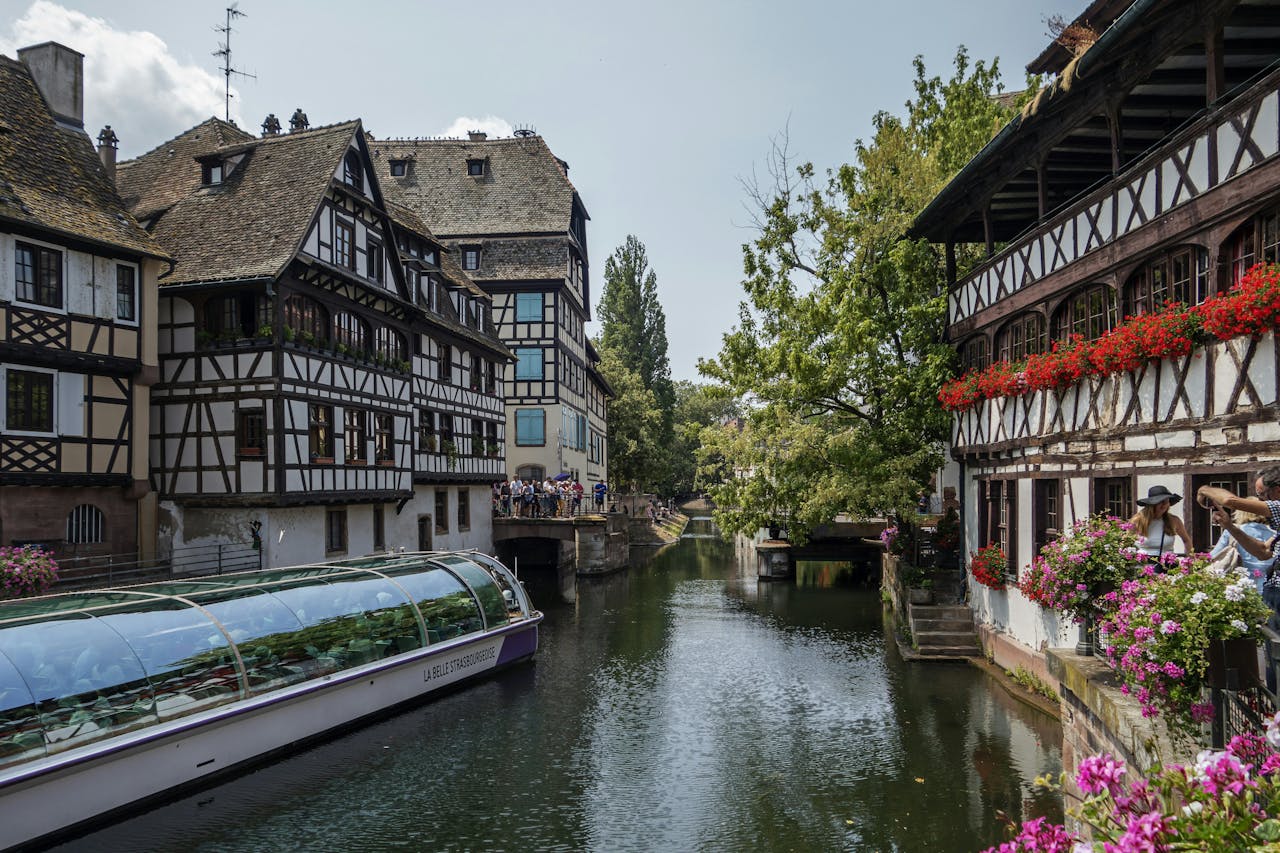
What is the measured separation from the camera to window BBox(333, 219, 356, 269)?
24641mm

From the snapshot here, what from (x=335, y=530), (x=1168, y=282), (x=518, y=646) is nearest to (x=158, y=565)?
(x=335, y=530)

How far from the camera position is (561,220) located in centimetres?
4516

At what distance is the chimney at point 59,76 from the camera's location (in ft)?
74.2

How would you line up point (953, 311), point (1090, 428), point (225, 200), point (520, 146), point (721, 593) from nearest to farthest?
1. point (1090, 428)
2. point (953, 311)
3. point (225, 200)
4. point (721, 593)
5. point (520, 146)

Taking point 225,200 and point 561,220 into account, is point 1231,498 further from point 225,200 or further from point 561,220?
point 561,220

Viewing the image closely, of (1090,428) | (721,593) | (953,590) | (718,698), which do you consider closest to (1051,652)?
(1090,428)

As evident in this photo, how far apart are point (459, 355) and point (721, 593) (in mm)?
12438

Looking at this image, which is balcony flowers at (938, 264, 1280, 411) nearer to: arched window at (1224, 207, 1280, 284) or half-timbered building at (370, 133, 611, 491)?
arched window at (1224, 207, 1280, 284)

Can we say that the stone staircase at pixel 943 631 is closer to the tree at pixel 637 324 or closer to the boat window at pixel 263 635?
the boat window at pixel 263 635

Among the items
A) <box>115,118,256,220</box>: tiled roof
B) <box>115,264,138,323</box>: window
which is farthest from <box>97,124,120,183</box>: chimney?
<box>115,264,138,323</box>: window

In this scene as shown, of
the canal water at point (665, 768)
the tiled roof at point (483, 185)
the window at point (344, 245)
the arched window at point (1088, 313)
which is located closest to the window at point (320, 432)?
the window at point (344, 245)

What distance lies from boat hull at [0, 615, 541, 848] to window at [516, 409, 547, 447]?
2498 centimetres

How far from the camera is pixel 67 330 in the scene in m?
19.6

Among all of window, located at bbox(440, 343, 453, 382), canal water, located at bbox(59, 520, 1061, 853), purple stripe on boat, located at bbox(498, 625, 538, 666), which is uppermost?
window, located at bbox(440, 343, 453, 382)
